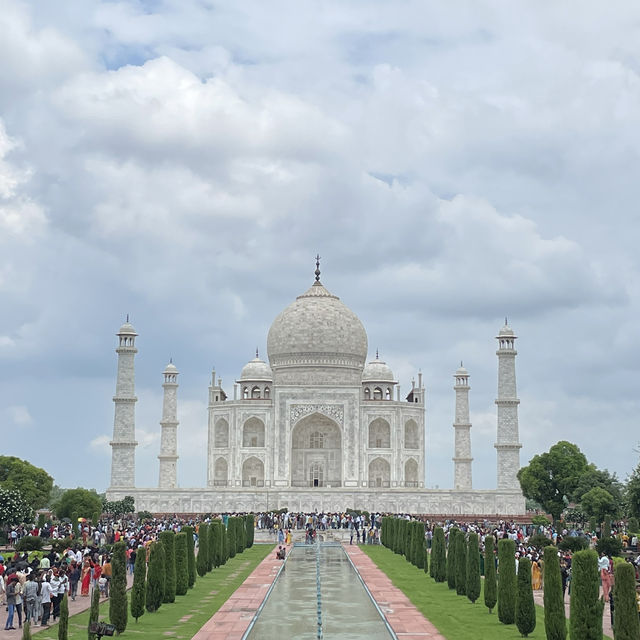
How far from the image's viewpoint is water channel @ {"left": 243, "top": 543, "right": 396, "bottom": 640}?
1672cm

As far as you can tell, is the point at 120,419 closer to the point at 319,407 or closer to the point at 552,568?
the point at 319,407

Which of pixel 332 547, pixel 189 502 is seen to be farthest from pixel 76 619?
pixel 189 502

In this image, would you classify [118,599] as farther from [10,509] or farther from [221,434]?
[221,434]

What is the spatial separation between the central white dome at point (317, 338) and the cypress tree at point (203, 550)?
30.0 m

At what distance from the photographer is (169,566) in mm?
21078

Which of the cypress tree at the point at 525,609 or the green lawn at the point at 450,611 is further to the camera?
the green lawn at the point at 450,611

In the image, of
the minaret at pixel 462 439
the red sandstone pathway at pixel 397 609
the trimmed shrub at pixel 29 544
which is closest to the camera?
the red sandstone pathway at pixel 397 609

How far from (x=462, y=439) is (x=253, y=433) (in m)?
10.7

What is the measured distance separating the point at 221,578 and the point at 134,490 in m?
25.2

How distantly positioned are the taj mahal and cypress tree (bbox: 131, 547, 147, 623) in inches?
1195

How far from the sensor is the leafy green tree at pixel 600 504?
4019cm

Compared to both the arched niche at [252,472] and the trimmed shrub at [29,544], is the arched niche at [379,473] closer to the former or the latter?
the arched niche at [252,472]

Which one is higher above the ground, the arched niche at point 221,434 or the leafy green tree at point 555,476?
the arched niche at point 221,434

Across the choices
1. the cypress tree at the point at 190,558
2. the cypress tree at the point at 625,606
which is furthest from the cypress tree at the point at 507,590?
the cypress tree at the point at 190,558
